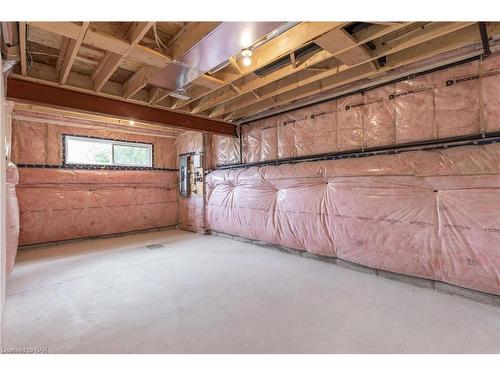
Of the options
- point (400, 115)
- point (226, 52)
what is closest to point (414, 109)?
point (400, 115)

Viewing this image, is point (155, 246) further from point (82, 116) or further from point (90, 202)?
point (82, 116)

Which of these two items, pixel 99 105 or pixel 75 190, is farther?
pixel 75 190

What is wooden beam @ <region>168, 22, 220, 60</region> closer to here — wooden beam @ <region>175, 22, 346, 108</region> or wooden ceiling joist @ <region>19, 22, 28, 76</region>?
wooden beam @ <region>175, 22, 346, 108</region>

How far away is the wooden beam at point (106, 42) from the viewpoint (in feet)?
5.96

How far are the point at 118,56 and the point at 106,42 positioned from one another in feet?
1.39

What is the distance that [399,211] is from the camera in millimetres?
2584

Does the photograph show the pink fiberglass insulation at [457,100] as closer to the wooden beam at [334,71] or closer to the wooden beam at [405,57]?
the wooden beam at [405,57]

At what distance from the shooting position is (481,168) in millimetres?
2100

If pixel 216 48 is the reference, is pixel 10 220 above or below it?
below

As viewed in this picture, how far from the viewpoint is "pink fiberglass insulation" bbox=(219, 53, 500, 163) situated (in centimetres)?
227

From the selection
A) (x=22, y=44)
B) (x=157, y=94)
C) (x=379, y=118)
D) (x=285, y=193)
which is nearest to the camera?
(x=22, y=44)
